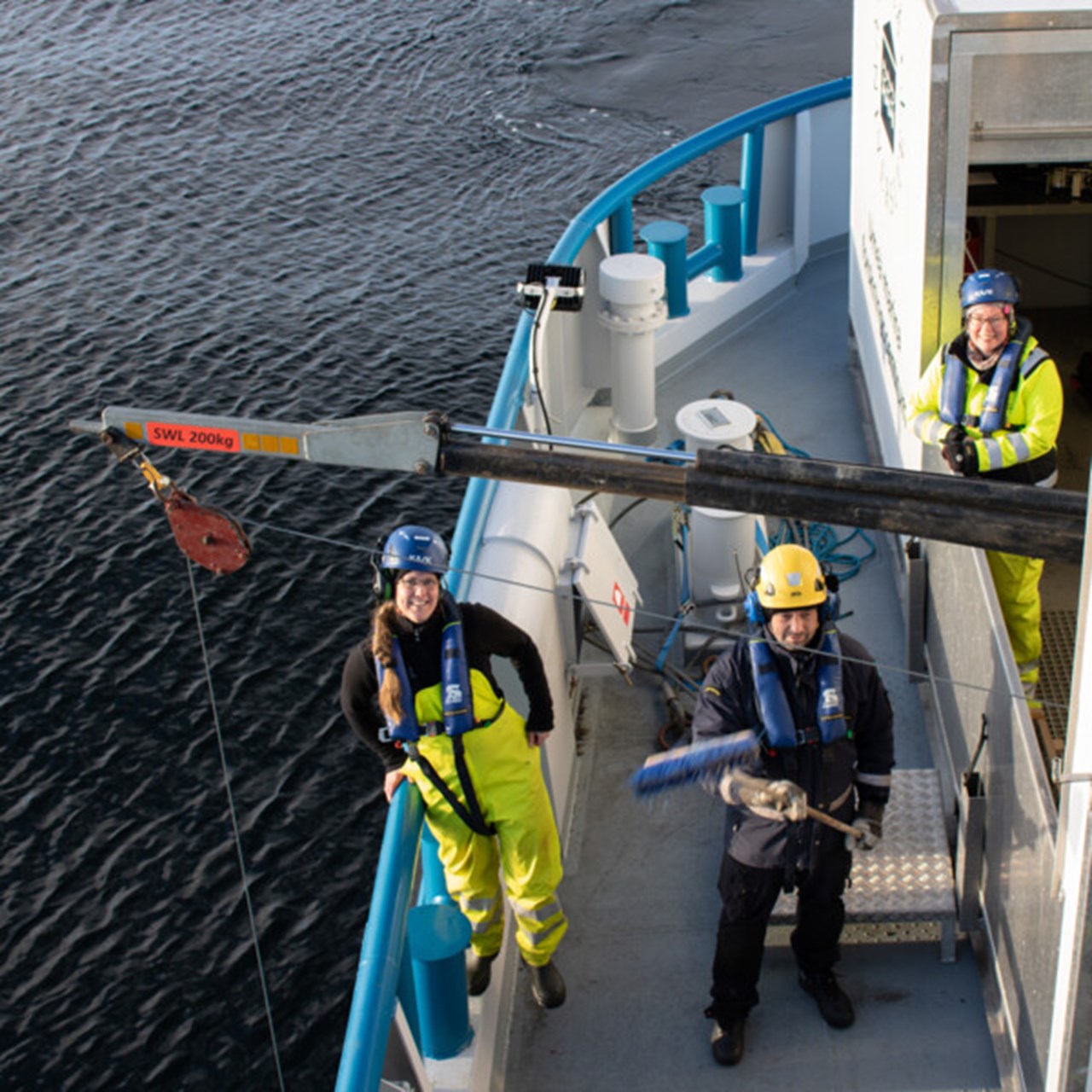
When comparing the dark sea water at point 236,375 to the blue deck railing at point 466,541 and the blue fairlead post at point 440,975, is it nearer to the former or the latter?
the blue deck railing at point 466,541

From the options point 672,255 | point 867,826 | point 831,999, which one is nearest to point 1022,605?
point 867,826

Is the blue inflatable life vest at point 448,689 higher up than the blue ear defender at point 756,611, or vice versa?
the blue ear defender at point 756,611

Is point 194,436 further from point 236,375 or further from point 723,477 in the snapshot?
point 236,375

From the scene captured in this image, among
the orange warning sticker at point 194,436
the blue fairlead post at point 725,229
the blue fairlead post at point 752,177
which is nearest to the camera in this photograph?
the orange warning sticker at point 194,436

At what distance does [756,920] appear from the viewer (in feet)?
15.2

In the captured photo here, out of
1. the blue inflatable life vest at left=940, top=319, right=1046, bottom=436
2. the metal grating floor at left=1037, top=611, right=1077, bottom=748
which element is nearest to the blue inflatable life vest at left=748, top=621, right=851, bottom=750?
the blue inflatable life vest at left=940, top=319, right=1046, bottom=436

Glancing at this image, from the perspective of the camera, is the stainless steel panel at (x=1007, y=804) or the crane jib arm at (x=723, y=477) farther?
the stainless steel panel at (x=1007, y=804)

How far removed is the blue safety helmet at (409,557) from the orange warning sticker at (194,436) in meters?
1.12

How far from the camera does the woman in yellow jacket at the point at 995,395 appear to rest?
4.92 m

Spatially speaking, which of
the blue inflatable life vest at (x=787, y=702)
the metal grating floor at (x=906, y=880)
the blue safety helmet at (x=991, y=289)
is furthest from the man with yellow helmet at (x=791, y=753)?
the blue safety helmet at (x=991, y=289)

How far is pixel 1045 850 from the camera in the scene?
3854mm

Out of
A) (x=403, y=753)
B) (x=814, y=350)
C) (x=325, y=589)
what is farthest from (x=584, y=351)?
(x=325, y=589)

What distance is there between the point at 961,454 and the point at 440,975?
8.15ft

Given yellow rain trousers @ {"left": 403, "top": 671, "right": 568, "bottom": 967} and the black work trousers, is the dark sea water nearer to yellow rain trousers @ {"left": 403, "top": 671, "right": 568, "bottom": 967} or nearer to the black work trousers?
yellow rain trousers @ {"left": 403, "top": 671, "right": 568, "bottom": 967}
